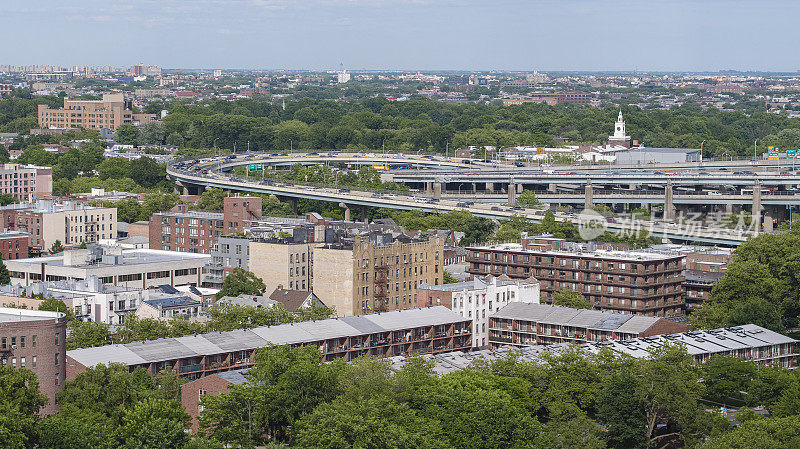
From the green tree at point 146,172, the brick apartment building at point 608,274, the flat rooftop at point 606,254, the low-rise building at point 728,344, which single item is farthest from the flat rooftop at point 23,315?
the green tree at point 146,172

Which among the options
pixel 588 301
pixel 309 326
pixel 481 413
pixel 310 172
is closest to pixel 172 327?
pixel 309 326

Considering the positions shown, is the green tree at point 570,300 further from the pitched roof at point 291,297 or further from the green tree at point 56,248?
the green tree at point 56,248

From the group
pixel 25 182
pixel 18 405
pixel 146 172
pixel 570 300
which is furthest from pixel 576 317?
pixel 146 172

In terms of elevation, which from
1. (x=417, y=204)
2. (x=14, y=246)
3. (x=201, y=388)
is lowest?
(x=14, y=246)

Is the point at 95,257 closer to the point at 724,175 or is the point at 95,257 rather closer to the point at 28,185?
the point at 28,185

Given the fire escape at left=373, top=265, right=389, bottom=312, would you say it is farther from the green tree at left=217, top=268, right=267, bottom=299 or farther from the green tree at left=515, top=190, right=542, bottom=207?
the green tree at left=515, top=190, right=542, bottom=207

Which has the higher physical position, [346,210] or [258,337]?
[258,337]

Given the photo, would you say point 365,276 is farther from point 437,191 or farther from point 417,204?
point 437,191
